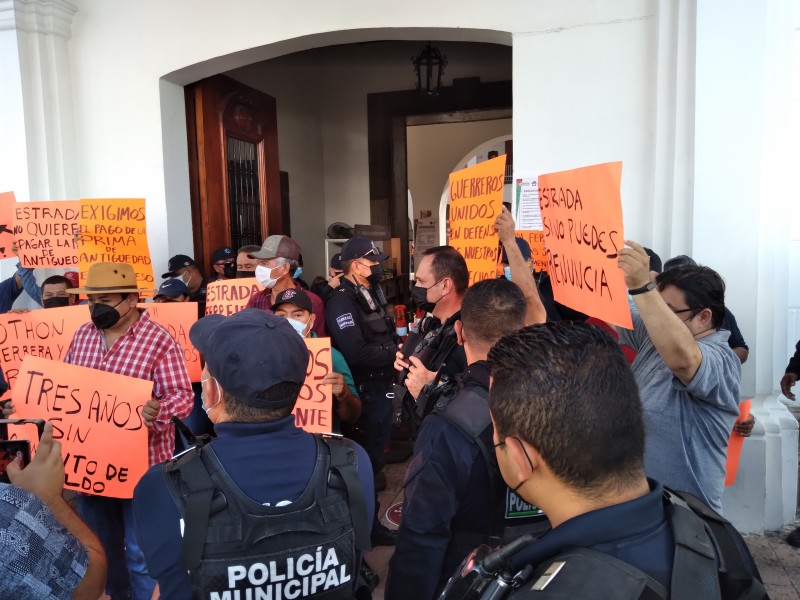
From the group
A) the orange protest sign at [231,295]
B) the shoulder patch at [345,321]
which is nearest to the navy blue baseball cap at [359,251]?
the shoulder patch at [345,321]

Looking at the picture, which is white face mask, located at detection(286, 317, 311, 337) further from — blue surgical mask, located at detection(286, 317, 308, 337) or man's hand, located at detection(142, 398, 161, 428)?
man's hand, located at detection(142, 398, 161, 428)

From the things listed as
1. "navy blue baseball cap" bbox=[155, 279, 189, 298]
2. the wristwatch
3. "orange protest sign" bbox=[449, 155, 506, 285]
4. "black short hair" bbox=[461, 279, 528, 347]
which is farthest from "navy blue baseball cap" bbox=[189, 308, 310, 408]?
"navy blue baseball cap" bbox=[155, 279, 189, 298]

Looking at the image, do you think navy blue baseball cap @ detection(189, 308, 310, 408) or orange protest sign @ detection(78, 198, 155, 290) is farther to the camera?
orange protest sign @ detection(78, 198, 155, 290)

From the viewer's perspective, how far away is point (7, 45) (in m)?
5.29

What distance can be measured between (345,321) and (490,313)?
1964 mm

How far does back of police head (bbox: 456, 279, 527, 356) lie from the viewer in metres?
1.94

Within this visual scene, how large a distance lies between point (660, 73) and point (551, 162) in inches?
35.5

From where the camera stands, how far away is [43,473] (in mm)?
1509

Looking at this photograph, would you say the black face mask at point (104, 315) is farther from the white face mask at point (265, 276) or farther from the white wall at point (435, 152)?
the white wall at point (435, 152)

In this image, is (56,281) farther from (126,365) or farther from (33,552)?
(33,552)

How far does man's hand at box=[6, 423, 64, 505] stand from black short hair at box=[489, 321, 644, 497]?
116 cm

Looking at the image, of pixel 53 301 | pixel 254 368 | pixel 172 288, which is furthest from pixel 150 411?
pixel 53 301

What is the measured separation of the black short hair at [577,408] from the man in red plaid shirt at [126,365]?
211 centimetres

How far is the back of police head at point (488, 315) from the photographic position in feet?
6.36
